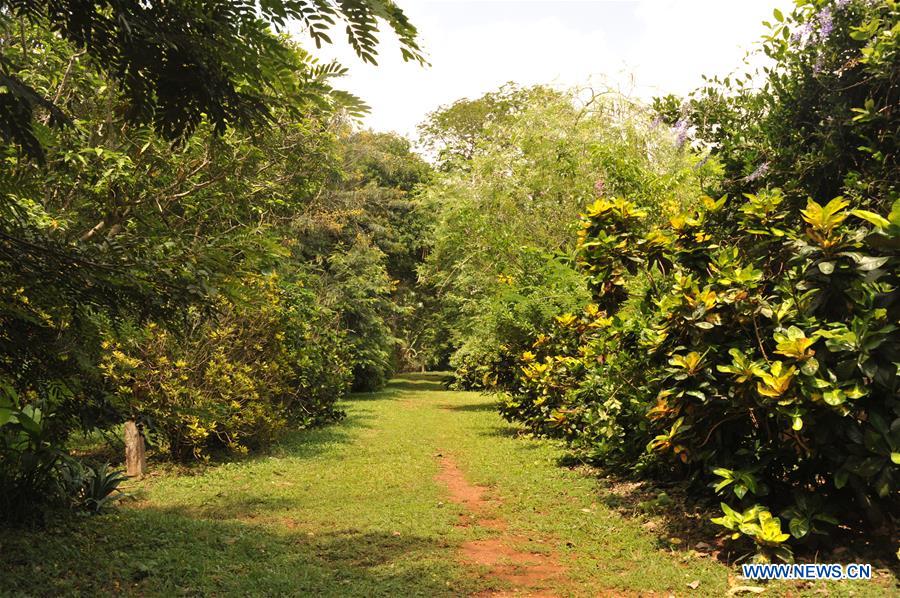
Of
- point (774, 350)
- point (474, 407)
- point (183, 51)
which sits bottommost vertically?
point (474, 407)

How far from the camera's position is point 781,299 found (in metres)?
5.46

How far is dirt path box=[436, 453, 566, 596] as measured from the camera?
5.18 m

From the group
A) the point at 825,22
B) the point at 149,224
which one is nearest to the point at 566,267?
the point at 825,22

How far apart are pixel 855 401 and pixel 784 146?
2.99 m

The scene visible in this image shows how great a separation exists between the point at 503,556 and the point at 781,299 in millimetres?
3221

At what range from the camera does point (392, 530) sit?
22.9ft

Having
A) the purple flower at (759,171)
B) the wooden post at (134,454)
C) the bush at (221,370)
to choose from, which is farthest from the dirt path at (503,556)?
the wooden post at (134,454)

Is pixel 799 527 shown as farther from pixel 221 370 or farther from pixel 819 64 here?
pixel 221 370

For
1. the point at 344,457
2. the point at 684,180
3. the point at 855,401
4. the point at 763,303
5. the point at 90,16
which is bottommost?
the point at 344,457

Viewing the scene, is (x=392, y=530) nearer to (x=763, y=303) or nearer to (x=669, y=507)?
(x=669, y=507)

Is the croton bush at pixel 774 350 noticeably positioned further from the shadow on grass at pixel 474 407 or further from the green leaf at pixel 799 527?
the shadow on grass at pixel 474 407

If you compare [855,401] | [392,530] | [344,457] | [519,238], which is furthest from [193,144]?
[519,238]

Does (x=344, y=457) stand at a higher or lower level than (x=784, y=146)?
lower

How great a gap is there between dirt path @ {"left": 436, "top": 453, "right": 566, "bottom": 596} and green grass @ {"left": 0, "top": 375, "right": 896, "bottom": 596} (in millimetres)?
121
